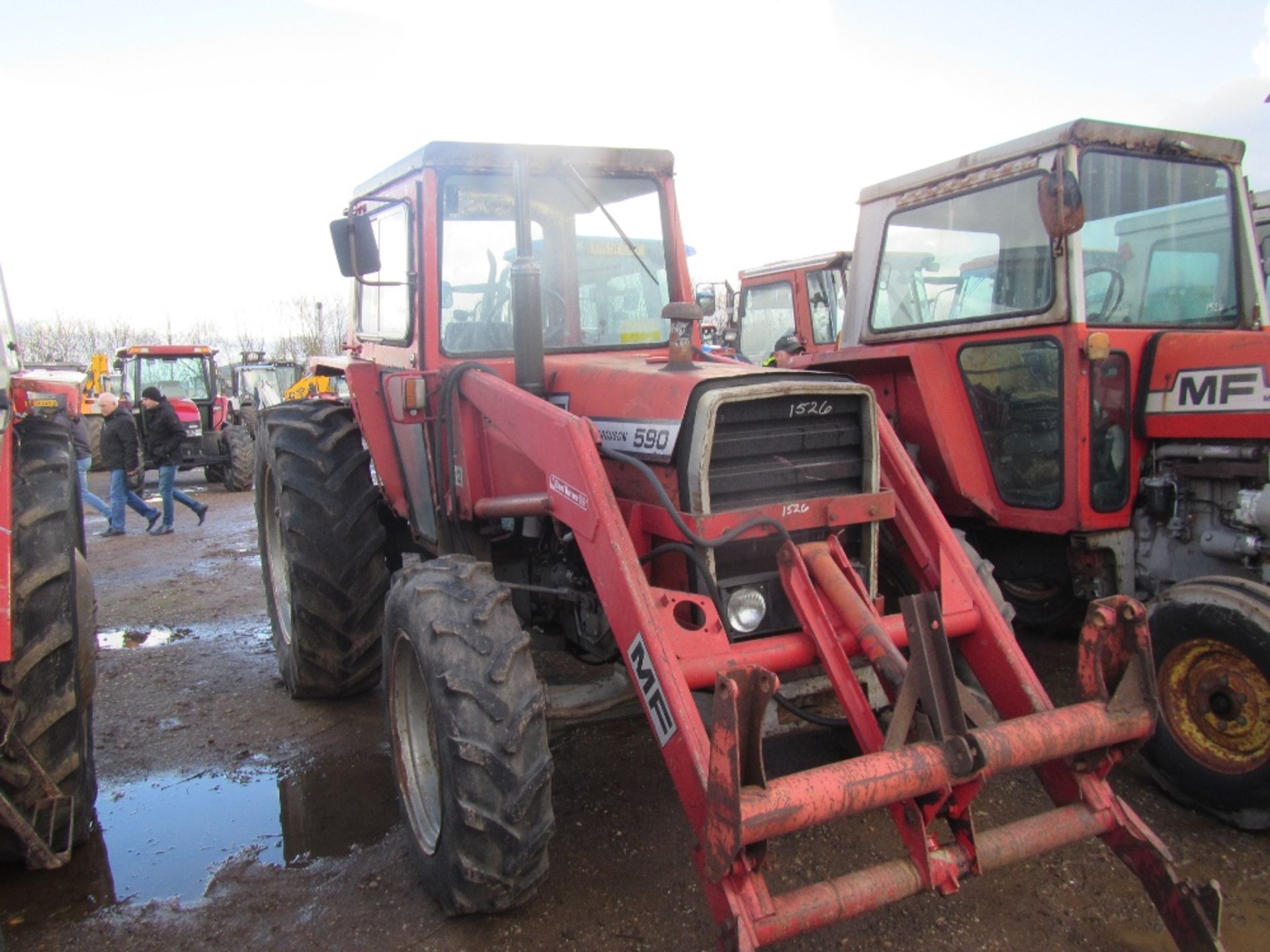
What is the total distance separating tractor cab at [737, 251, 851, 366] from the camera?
30.7ft

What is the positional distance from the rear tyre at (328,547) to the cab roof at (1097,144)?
3269mm

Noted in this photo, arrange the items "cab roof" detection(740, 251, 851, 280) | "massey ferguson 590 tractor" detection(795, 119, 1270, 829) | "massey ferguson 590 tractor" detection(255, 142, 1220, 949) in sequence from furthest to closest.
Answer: "cab roof" detection(740, 251, 851, 280) < "massey ferguson 590 tractor" detection(795, 119, 1270, 829) < "massey ferguson 590 tractor" detection(255, 142, 1220, 949)

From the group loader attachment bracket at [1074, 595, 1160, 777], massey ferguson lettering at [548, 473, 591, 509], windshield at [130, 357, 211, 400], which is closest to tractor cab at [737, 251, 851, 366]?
massey ferguson lettering at [548, 473, 591, 509]

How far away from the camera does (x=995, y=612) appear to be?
299 centimetres

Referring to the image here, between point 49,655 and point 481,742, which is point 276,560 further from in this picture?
point 481,742

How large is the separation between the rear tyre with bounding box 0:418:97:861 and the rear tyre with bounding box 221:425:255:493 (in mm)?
12441

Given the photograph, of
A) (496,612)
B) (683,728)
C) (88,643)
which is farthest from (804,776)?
Answer: (88,643)

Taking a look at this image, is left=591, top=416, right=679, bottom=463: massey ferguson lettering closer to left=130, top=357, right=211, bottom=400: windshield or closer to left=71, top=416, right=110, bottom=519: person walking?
left=71, top=416, right=110, bottom=519: person walking

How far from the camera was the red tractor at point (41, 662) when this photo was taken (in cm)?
294

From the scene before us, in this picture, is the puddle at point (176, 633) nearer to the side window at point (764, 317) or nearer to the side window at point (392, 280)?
the side window at point (392, 280)

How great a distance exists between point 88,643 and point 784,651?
2425mm

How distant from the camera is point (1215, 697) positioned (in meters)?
3.43

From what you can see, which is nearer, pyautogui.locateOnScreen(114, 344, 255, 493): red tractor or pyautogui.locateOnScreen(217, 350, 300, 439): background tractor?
pyautogui.locateOnScreen(114, 344, 255, 493): red tractor

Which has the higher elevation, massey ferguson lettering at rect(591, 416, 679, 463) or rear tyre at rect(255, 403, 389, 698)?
massey ferguson lettering at rect(591, 416, 679, 463)
